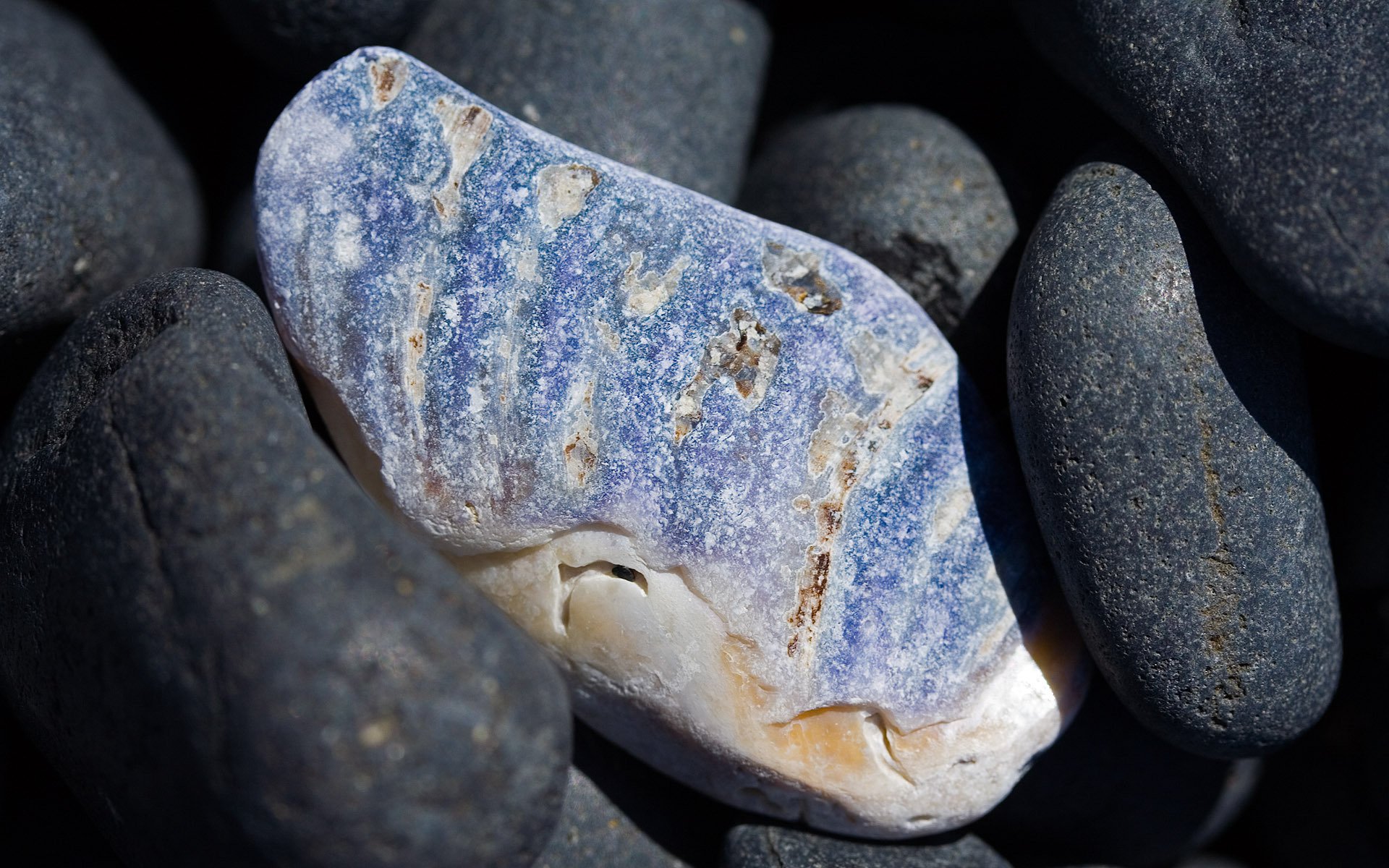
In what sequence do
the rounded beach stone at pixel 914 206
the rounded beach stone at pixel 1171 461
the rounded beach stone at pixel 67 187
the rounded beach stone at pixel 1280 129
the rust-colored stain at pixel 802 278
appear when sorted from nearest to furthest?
1. the rounded beach stone at pixel 1280 129
2. the rounded beach stone at pixel 1171 461
3. the rust-colored stain at pixel 802 278
4. the rounded beach stone at pixel 67 187
5. the rounded beach stone at pixel 914 206

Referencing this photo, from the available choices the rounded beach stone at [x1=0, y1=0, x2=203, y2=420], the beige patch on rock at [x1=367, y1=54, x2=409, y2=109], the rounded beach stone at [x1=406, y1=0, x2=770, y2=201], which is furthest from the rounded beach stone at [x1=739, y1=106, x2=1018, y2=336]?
the rounded beach stone at [x1=0, y1=0, x2=203, y2=420]

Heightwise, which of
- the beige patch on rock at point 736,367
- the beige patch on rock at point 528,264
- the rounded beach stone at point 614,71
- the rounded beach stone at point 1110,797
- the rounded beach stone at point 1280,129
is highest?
the rounded beach stone at point 1280,129

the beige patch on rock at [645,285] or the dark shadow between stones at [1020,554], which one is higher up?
the beige patch on rock at [645,285]

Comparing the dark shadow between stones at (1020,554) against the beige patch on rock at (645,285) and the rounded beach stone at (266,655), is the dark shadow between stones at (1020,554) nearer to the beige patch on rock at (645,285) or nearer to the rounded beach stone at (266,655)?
the beige patch on rock at (645,285)

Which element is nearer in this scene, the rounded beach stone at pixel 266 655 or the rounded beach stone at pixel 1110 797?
the rounded beach stone at pixel 266 655


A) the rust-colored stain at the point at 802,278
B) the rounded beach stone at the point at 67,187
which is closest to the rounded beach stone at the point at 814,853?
the rust-colored stain at the point at 802,278

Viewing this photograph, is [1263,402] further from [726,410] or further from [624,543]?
[624,543]

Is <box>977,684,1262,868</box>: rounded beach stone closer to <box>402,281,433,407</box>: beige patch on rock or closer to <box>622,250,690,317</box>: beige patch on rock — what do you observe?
<box>622,250,690,317</box>: beige patch on rock
